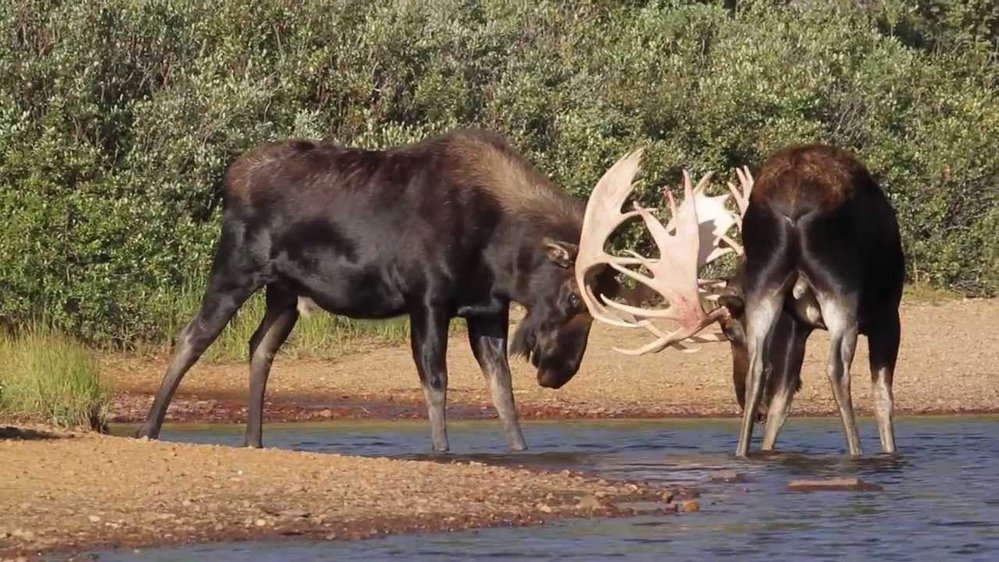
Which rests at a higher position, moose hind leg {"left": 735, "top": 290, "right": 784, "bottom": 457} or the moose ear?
the moose ear

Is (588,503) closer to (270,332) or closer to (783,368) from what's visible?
(783,368)

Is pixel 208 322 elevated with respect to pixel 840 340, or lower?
lower

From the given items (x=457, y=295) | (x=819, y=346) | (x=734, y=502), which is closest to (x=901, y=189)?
(x=819, y=346)

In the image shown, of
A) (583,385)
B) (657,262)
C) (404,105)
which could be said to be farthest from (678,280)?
(404,105)

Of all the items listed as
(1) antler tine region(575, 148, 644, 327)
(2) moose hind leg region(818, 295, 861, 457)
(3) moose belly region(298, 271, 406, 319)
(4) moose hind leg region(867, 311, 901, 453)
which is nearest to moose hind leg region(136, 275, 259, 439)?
(3) moose belly region(298, 271, 406, 319)

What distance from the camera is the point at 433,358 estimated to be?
13180 millimetres

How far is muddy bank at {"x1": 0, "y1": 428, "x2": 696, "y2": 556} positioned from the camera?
29.7 feet

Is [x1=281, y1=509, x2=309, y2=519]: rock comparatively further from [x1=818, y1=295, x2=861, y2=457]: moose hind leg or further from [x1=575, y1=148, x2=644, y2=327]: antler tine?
[x1=818, y1=295, x2=861, y2=457]: moose hind leg

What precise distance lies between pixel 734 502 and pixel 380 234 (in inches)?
138

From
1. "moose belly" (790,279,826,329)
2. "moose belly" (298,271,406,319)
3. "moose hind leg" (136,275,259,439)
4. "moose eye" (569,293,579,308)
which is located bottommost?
"moose hind leg" (136,275,259,439)

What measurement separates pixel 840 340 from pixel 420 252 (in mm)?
2676

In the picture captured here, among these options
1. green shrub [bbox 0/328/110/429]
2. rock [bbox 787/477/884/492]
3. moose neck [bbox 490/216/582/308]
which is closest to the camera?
rock [bbox 787/477/884/492]

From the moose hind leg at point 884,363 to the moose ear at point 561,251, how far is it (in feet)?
6.25

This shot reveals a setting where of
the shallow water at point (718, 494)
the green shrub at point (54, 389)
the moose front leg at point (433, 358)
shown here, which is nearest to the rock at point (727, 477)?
the shallow water at point (718, 494)
